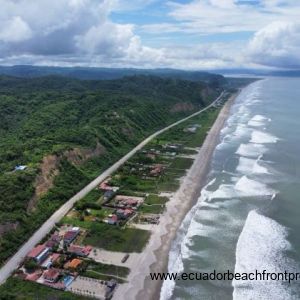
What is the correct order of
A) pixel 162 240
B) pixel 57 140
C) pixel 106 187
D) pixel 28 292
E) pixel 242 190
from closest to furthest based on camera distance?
pixel 28 292, pixel 162 240, pixel 242 190, pixel 106 187, pixel 57 140

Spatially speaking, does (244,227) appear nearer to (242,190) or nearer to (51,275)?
(242,190)

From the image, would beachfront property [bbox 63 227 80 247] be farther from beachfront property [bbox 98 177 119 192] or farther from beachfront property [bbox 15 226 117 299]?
beachfront property [bbox 98 177 119 192]

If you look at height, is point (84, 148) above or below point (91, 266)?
above

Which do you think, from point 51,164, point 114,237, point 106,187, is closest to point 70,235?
point 114,237

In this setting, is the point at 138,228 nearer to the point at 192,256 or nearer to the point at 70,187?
the point at 192,256

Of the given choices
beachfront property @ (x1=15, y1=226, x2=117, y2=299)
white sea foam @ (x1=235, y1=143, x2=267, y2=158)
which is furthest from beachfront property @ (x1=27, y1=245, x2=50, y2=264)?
white sea foam @ (x1=235, y1=143, x2=267, y2=158)

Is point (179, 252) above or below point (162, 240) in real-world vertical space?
below

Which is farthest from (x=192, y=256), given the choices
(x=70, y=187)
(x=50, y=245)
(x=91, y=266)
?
(x=70, y=187)
